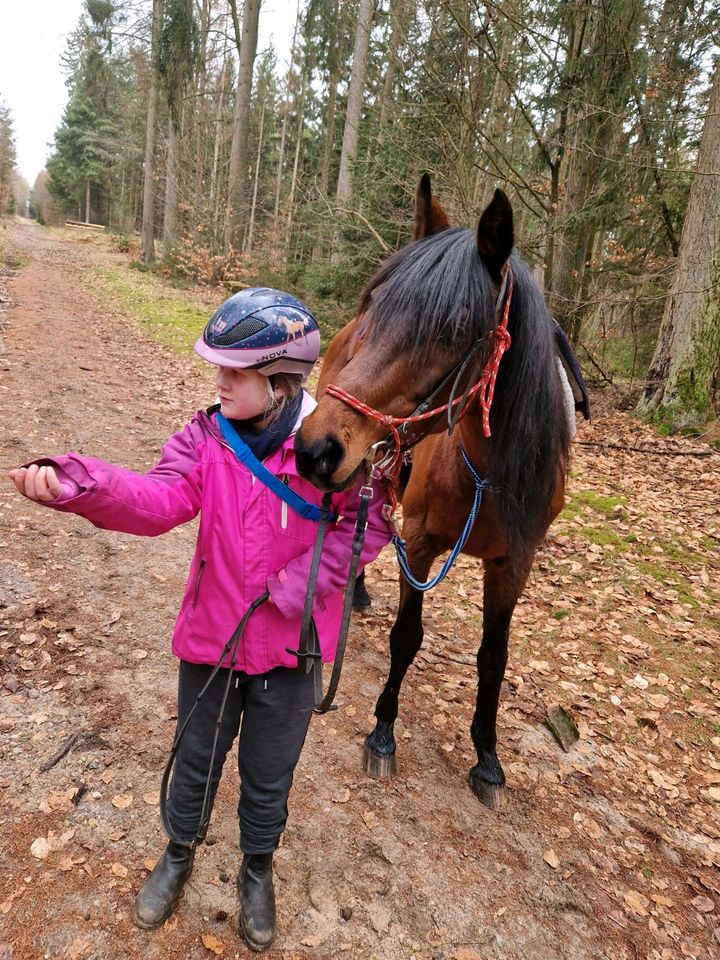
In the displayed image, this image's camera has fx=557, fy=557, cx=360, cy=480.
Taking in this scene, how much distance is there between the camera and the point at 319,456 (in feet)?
4.79

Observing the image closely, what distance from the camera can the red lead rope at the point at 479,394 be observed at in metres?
1.55

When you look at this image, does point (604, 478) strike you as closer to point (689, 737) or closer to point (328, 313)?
point (689, 737)

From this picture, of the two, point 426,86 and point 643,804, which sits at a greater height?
point 426,86

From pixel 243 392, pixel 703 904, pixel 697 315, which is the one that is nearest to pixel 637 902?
pixel 703 904

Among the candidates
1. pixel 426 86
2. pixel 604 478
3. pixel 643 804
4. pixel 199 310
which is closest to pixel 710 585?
pixel 604 478

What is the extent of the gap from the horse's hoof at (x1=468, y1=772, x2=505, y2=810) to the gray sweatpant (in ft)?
4.18

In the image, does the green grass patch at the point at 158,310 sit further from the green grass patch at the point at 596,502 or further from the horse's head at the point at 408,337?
the horse's head at the point at 408,337

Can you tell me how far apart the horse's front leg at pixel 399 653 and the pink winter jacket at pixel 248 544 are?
1.00m

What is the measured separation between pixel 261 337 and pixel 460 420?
896 millimetres

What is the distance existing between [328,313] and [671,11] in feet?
24.2

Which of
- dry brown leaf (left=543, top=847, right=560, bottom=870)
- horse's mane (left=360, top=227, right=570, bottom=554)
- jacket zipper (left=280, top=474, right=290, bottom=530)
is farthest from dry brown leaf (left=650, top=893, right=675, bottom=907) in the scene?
jacket zipper (left=280, top=474, right=290, bottom=530)

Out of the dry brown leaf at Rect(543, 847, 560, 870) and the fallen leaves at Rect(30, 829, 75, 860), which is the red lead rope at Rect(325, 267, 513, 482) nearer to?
the fallen leaves at Rect(30, 829, 75, 860)

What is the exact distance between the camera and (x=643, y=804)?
9.82ft

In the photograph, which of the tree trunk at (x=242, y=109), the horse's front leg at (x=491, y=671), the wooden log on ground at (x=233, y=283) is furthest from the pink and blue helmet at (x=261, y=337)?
the tree trunk at (x=242, y=109)
